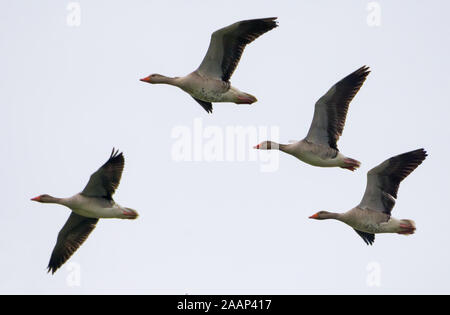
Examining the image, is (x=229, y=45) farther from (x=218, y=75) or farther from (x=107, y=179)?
(x=107, y=179)

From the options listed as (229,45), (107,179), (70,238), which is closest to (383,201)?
(229,45)

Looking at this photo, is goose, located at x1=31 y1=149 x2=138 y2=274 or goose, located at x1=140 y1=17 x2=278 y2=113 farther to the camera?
goose, located at x1=140 y1=17 x2=278 y2=113

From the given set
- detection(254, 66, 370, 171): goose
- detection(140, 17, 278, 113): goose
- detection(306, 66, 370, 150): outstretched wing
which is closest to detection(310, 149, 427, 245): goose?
detection(254, 66, 370, 171): goose

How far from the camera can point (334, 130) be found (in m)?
19.2

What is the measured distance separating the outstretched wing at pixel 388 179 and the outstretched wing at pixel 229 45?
3.62 m

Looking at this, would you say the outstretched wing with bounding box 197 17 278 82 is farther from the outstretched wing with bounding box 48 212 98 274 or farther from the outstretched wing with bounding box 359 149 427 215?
the outstretched wing with bounding box 48 212 98 274

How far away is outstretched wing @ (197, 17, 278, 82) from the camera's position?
18.5m

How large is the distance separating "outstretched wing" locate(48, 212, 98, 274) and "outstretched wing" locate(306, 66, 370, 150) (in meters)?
5.10

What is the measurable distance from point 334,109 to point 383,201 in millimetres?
2161

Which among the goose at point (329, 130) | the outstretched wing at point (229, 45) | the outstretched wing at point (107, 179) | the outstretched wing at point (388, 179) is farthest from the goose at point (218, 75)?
the outstretched wing at point (388, 179)

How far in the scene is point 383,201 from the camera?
19.0 metres

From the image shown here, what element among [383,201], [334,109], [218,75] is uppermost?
[218,75]

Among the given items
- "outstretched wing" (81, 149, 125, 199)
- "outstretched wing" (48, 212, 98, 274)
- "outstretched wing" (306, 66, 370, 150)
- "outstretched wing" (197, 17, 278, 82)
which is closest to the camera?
"outstretched wing" (81, 149, 125, 199)

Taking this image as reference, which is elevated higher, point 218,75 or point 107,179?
point 218,75
